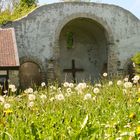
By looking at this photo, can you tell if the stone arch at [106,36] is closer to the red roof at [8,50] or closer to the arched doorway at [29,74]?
the arched doorway at [29,74]

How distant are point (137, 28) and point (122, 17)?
1.03m

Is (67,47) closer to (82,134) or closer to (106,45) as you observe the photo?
(106,45)

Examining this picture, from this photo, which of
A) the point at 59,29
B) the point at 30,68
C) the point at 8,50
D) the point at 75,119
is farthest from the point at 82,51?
the point at 75,119

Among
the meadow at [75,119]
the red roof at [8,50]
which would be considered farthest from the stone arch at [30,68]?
the meadow at [75,119]

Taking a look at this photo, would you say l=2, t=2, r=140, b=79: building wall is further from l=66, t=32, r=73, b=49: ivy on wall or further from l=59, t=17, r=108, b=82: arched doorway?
l=66, t=32, r=73, b=49: ivy on wall

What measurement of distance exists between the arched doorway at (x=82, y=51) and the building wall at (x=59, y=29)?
0.78m

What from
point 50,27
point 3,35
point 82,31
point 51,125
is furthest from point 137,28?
point 51,125

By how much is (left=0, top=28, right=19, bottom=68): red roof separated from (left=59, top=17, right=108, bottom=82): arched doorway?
5.02 meters

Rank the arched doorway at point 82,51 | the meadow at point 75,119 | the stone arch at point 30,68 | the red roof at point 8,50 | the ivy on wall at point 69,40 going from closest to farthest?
1. the meadow at point 75,119
2. the red roof at point 8,50
3. the stone arch at point 30,68
4. the arched doorway at point 82,51
5. the ivy on wall at point 69,40

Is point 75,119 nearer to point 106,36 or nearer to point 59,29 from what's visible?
point 59,29

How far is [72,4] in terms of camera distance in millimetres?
20844

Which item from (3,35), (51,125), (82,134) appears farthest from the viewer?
(3,35)

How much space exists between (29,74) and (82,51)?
3.56m

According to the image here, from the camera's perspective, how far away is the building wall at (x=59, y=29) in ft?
66.1
